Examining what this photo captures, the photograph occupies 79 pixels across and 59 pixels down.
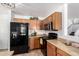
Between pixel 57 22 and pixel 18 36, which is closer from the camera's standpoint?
pixel 57 22

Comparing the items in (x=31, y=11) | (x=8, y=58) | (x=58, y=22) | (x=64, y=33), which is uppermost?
(x=31, y=11)

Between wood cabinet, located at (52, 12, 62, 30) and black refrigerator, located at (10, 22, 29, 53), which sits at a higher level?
wood cabinet, located at (52, 12, 62, 30)

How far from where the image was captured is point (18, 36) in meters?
2.90

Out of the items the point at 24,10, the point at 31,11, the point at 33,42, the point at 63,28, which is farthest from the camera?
the point at 33,42

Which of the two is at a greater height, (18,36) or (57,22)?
(57,22)

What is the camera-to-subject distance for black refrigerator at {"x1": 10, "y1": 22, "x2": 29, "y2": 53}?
2.85 meters

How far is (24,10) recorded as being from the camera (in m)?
1.78

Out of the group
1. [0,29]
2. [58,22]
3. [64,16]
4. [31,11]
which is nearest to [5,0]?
[31,11]

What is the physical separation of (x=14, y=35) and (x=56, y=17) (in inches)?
56.7

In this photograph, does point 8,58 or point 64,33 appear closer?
point 8,58

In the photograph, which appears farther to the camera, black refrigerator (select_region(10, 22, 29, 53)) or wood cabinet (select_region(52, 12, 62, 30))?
black refrigerator (select_region(10, 22, 29, 53))

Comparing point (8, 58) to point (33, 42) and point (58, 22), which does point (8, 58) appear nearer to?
point (58, 22)

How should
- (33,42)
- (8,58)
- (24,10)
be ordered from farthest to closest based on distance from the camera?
(33,42), (24,10), (8,58)

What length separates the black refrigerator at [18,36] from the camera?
2.85 m
